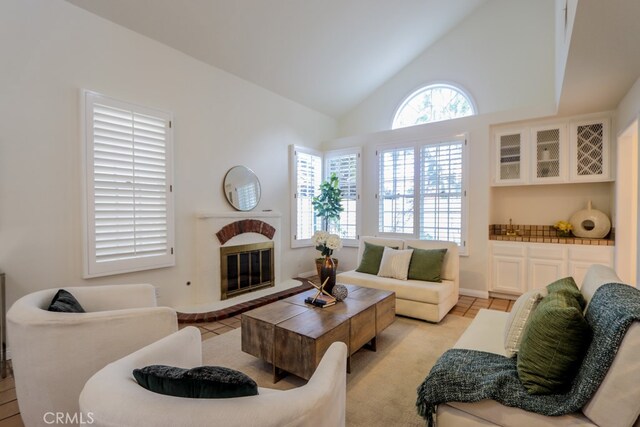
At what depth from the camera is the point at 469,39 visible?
492 centimetres

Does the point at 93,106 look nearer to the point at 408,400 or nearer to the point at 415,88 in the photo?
the point at 408,400

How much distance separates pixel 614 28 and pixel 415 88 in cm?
365

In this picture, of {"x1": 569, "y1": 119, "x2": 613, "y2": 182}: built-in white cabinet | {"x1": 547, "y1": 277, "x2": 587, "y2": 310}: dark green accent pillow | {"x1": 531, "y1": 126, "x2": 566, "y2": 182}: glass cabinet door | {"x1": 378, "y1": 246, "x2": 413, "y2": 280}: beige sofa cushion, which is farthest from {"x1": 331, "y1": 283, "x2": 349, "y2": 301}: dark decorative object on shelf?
{"x1": 569, "y1": 119, "x2": 613, "y2": 182}: built-in white cabinet

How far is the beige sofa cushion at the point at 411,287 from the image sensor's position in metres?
3.25

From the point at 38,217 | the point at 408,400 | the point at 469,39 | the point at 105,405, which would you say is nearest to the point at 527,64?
the point at 469,39

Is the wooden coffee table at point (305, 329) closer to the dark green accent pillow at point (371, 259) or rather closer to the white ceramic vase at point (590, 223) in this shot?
the dark green accent pillow at point (371, 259)

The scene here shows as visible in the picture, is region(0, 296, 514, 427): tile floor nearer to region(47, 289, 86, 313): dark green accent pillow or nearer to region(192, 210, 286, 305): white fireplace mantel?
region(192, 210, 286, 305): white fireplace mantel

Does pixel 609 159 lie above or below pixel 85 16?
below

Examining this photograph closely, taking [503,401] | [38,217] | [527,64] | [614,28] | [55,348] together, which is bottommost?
[503,401]

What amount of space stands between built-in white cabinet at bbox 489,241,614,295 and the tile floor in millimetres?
287

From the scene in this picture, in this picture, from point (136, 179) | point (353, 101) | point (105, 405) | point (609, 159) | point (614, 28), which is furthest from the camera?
point (353, 101)

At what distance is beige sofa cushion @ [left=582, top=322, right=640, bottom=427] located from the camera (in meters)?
1.07

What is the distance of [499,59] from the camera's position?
4688 millimetres

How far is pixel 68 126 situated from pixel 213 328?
2393mm
